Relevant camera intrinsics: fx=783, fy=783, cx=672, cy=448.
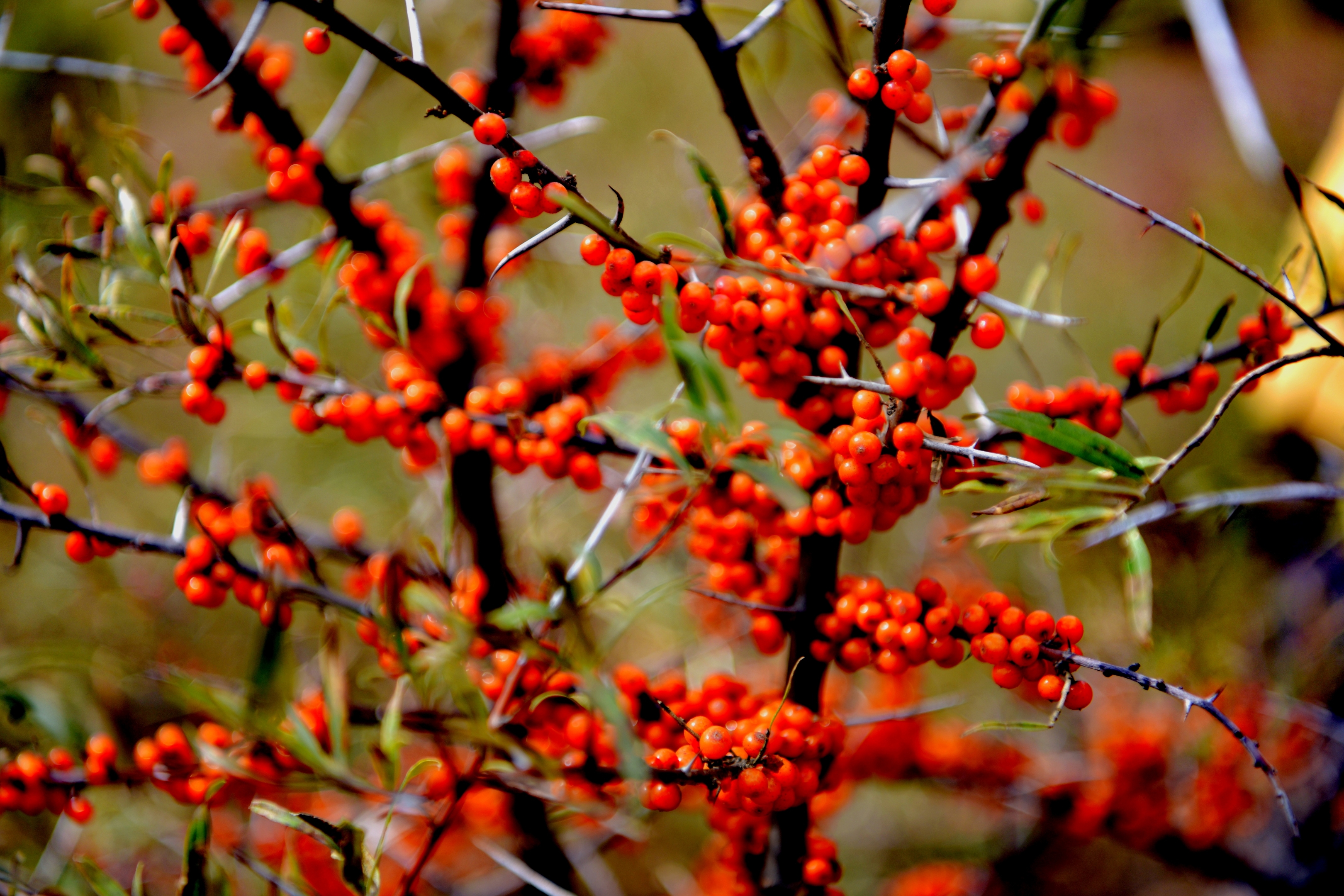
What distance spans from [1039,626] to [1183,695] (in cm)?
7

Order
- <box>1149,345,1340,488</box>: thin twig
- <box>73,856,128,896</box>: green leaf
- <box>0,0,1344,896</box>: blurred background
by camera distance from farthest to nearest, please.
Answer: <box>0,0,1344,896</box>: blurred background → <box>73,856,128,896</box>: green leaf → <box>1149,345,1340,488</box>: thin twig

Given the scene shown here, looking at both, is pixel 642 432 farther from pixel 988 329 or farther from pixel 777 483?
pixel 988 329

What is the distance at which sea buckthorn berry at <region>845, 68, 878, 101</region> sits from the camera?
42 centimetres

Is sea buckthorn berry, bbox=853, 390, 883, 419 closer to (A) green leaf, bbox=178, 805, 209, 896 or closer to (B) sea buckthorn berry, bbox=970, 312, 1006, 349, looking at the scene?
(B) sea buckthorn berry, bbox=970, 312, 1006, 349

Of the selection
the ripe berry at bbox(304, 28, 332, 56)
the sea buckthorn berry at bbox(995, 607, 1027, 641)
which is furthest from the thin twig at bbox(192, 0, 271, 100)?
the sea buckthorn berry at bbox(995, 607, 1027, 641)

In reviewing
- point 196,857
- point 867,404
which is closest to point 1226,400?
point 867,404

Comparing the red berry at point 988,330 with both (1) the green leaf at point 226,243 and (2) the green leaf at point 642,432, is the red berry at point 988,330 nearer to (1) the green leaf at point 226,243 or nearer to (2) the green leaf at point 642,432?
(2) the green leaf at point 642,432

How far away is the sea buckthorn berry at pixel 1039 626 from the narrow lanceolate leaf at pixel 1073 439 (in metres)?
0.09

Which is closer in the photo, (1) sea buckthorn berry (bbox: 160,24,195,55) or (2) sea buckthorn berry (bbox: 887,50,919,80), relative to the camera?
(2) sea buckthorn berry (bbox: 887,50,919,80)

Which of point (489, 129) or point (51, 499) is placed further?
point (51, 499)

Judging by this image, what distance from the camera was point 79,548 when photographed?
0.55 metres

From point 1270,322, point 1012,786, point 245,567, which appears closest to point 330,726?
point 245,567

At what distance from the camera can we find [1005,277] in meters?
1.85

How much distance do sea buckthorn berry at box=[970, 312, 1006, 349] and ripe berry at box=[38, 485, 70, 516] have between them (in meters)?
0.62
